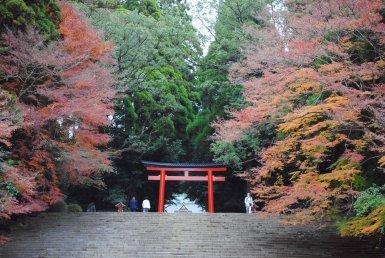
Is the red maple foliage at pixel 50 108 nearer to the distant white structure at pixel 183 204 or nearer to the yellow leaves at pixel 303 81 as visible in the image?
the yellow leaves at pixel 303 81

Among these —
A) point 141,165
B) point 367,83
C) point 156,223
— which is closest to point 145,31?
point 141,165

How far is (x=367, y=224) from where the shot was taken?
33.2ft

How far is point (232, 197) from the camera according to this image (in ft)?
74.8

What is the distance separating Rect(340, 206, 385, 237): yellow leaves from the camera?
9.34 m

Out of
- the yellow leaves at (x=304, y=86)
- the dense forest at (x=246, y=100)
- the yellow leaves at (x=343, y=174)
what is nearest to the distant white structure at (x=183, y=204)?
the dense forest at (x=246, y=100)

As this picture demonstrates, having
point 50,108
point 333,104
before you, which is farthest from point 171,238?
point 333,104

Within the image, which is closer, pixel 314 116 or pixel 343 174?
pixel 343 174

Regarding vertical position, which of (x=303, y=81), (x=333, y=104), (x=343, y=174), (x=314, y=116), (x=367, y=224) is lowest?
(x=367, y=224)

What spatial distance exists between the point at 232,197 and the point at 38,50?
13559 mm

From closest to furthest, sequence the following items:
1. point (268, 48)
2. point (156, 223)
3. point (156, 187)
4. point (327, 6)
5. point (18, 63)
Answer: point (327, 6)
point (18, 63)
point (268, 48)
point (156, 223)
point (156, 187)

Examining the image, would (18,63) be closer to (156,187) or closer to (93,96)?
(93,96)

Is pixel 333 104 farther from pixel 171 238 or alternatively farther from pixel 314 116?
pixel 171 238

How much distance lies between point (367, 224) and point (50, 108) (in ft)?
29.4

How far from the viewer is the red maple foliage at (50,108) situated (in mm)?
12117
